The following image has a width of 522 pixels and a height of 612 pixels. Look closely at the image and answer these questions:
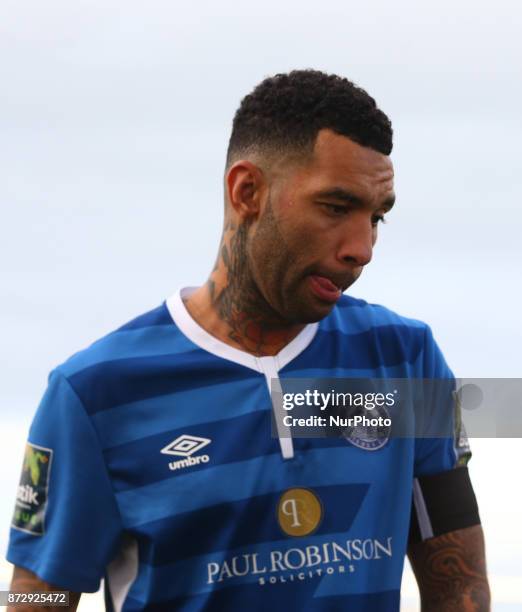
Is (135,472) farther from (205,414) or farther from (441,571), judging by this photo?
(441,571)

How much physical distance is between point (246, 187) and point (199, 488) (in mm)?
1198

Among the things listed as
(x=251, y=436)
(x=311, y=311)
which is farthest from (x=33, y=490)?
(x=311, y=311)

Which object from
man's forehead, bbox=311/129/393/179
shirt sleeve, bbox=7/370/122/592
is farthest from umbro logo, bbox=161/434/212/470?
man's forehead, bbox=311/129/393/179

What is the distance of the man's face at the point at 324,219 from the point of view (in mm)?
5258

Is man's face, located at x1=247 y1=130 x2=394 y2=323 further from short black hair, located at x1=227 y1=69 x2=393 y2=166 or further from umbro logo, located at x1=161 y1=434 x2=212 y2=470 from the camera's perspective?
umbro logo, located at x1=161 y1=434 x2=212 y2=470

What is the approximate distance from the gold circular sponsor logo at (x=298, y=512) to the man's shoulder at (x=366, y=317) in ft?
2.62

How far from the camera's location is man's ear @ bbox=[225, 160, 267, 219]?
548 centimetres

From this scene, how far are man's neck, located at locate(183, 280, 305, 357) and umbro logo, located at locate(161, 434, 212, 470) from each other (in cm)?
42

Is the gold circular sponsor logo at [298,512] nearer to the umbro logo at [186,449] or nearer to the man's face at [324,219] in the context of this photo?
the umbro logo at [186,449]

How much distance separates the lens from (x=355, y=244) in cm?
526

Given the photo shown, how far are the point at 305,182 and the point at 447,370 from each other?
1.15 meters

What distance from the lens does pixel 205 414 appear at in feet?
18.1

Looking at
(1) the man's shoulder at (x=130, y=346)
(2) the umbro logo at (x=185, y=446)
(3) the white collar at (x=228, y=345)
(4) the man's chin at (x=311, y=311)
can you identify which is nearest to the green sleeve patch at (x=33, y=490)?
(1) the man's shoulder at (x=130, y=346)

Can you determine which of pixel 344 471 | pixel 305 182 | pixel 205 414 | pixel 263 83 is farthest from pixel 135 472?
pixel 263 83
